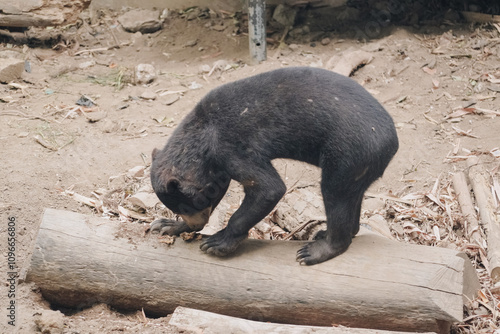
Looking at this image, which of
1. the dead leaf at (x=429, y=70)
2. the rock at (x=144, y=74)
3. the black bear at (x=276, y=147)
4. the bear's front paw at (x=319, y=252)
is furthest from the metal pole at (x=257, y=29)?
the bear's front paw at (x=319, y=252)

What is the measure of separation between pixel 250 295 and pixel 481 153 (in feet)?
13.1

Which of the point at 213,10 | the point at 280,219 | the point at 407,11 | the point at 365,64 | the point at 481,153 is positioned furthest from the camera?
the point at 213,10

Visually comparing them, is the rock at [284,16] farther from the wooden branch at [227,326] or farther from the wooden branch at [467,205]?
the wooden branch at [227,326]

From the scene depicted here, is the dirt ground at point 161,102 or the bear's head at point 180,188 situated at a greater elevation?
the bear's head at point 180,188

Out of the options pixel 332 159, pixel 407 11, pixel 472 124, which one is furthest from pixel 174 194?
pixel 407 11

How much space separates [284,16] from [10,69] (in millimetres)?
5248

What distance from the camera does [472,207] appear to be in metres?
6.03

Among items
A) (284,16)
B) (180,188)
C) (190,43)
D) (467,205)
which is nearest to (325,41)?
(284,16)

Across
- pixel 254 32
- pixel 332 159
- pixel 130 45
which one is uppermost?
pixel 332 159

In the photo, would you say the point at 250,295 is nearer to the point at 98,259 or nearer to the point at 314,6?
the point at 98,259

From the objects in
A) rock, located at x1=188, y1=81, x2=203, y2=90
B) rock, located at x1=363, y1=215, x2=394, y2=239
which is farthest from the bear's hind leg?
rock, located at x1=188, y1=81, x2=203, y2=90

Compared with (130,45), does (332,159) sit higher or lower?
higher

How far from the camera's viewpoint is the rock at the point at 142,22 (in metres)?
11.5

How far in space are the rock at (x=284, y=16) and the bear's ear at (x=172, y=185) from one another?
7257 millimetres
